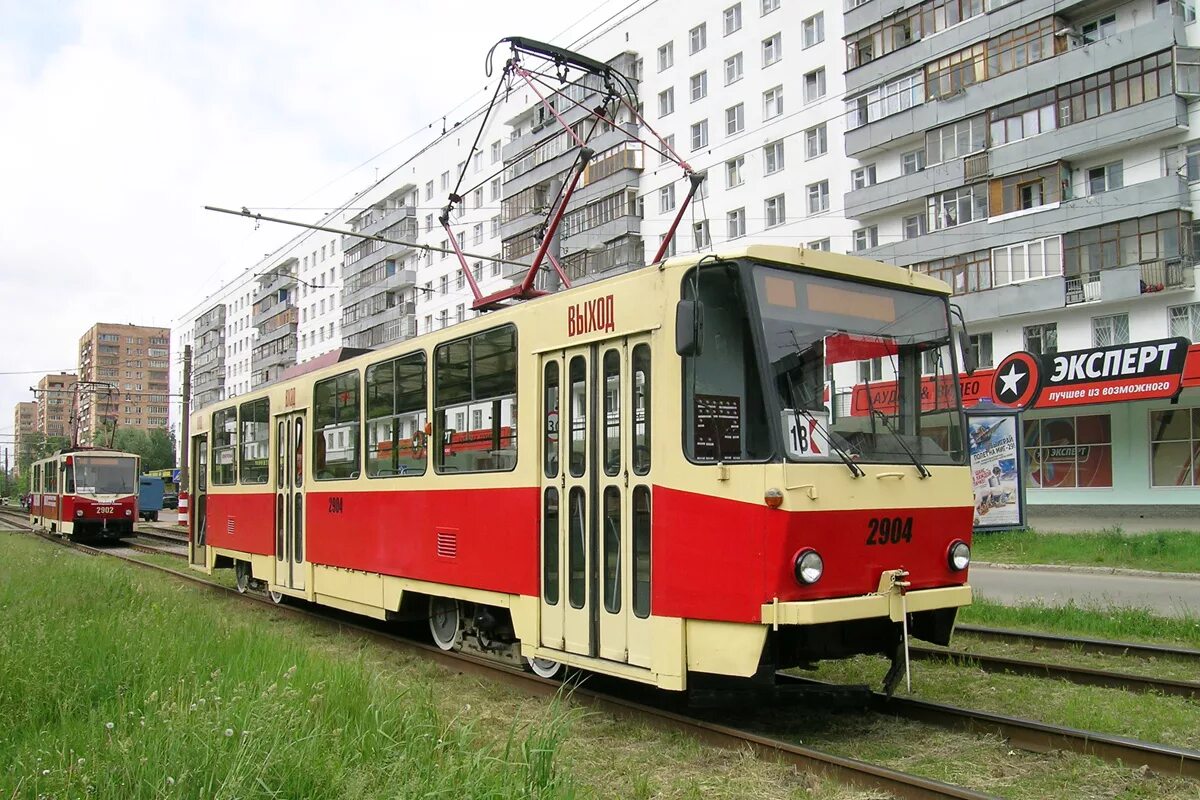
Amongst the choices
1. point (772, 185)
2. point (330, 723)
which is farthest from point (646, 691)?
point (772, 185)

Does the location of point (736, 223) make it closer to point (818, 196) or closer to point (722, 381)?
point (818, 196)

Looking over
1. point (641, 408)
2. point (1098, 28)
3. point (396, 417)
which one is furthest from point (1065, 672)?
point (1098, 28)

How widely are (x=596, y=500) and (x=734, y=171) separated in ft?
125

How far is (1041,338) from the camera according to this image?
3300cm

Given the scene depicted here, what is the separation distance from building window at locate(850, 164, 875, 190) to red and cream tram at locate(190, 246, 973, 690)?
32.4 metres

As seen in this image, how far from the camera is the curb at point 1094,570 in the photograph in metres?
16.2

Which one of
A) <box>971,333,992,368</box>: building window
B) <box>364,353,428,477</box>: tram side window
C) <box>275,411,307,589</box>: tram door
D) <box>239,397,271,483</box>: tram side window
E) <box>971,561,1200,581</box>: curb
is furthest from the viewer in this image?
<box>971,333,992,368</box>: building window

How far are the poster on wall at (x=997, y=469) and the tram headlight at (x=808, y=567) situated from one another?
16140mm

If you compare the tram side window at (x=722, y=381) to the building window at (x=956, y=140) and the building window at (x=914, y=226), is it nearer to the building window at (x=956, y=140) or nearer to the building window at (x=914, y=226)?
the building window at (x=956, y=140)

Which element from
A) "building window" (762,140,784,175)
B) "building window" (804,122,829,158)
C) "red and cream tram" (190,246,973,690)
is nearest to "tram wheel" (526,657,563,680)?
"red and cream tram" (190,246,973,690)

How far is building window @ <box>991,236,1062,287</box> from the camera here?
104ft

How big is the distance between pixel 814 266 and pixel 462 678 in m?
4.63

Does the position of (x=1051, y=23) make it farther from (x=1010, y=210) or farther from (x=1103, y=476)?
(x=1103, y=476)

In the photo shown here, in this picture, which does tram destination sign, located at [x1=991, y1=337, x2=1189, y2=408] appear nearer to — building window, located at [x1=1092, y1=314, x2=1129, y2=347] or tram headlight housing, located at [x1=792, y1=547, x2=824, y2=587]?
building window, located at [x1=1092, y1=314, x2=1129, y2=347]
